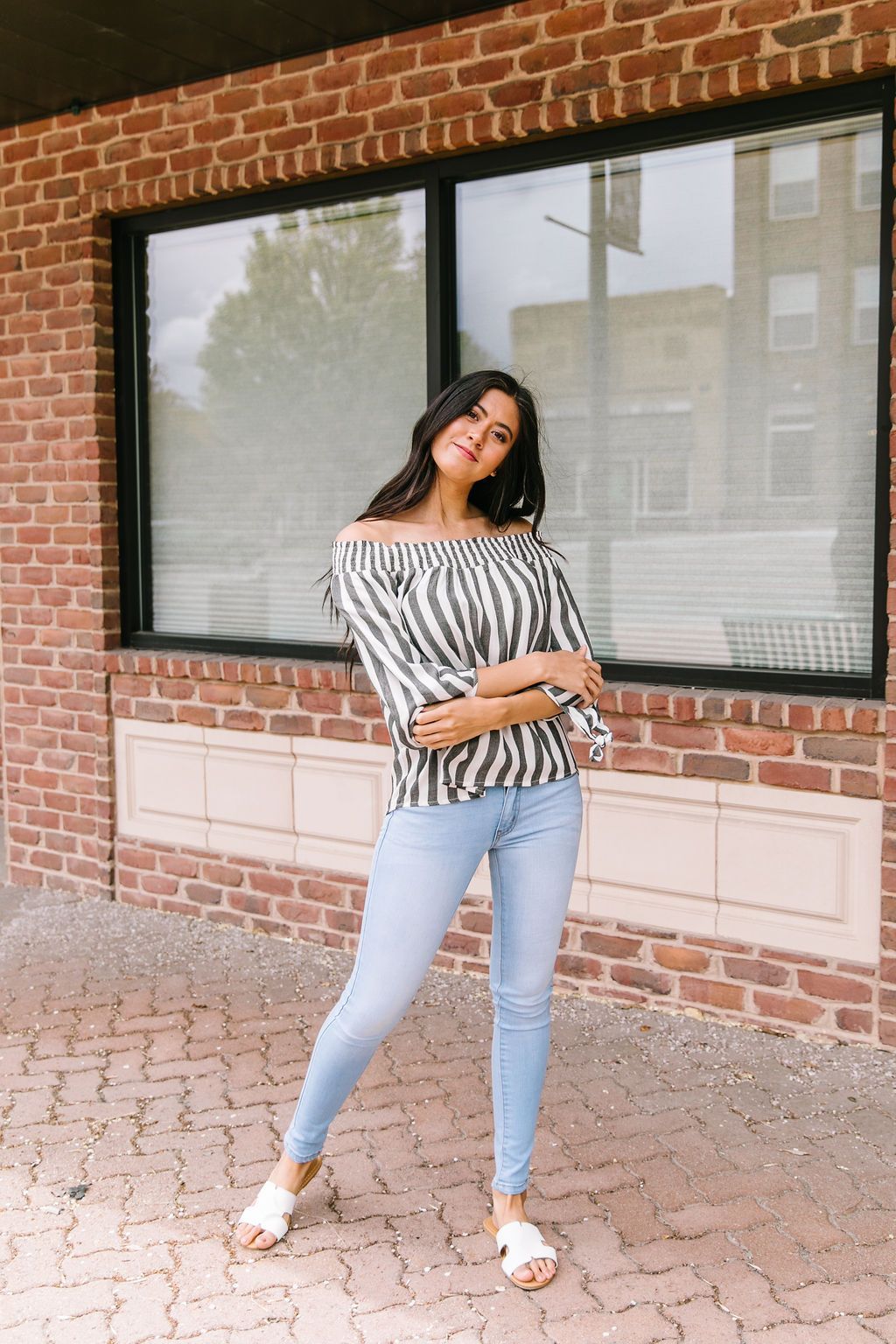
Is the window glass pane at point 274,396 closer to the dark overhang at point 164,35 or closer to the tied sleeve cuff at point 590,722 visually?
the dark overhang at point 164,35

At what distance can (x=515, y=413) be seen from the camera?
8.68 feet

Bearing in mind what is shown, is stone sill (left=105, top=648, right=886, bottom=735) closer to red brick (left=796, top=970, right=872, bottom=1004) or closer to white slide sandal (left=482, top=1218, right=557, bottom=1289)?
red brick (left=796, top=970, right=872, bottom=1004)

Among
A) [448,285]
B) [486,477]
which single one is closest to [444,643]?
[486,477]

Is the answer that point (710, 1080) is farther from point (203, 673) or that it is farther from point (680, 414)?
point (203, 673)

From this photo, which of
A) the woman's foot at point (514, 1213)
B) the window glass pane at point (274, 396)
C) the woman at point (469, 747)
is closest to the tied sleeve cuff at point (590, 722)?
the woman at point (469, 747)

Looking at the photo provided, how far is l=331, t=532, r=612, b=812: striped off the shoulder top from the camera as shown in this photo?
2445 millimetres

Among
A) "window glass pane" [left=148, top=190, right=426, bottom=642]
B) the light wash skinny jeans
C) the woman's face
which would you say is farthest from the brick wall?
the woman's face

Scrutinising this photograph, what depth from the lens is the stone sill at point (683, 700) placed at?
3.65 meters

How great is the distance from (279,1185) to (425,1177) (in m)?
0.44

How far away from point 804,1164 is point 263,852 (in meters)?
2.46

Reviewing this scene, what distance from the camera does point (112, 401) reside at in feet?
17.0

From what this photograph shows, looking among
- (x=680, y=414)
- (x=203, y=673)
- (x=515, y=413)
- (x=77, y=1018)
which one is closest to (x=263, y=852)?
(x=203, y=673)

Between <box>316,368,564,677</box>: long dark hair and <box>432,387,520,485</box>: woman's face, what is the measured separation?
1cm

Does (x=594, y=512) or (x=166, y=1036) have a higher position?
(x=594, y=512)
